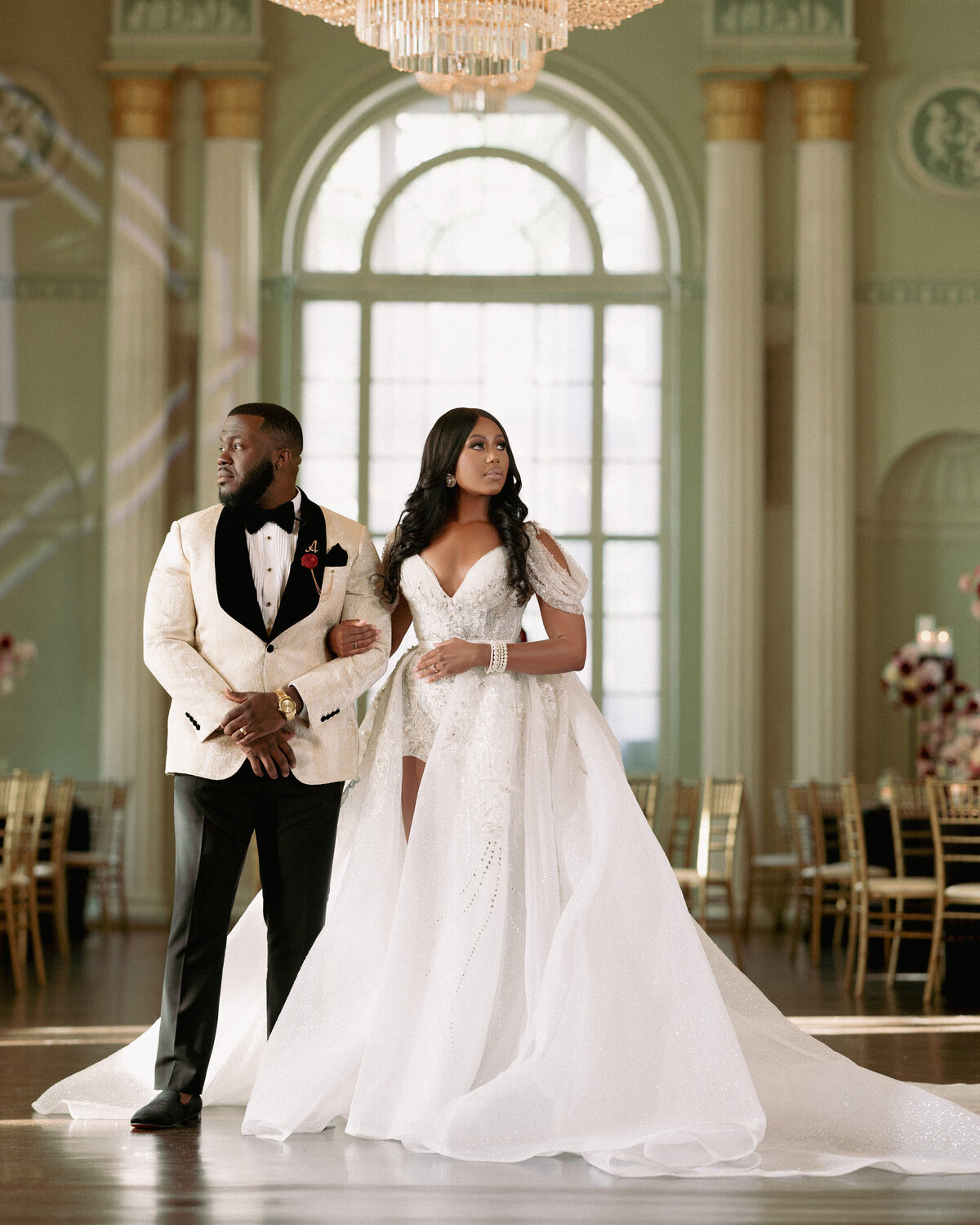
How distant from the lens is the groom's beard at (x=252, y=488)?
3895 millimetres

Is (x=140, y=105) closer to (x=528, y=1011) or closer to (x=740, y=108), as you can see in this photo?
(x=740, y=108)

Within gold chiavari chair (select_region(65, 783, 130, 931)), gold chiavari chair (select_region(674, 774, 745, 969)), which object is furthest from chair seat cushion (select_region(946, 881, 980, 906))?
gold chiavari chair (select_region(65, 783, 130, 931))

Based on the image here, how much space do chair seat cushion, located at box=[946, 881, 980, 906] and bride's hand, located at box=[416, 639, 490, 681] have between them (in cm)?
384

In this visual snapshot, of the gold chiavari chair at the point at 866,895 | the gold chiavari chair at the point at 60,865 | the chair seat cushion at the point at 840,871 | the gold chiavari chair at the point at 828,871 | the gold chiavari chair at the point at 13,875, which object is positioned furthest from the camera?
the gold chiavari chair at the point at 60,865

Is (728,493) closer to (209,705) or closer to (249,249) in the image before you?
(249,249)

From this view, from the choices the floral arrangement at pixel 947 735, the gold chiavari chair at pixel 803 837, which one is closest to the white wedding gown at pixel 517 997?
the gold chiavari chair at pixel 803 837

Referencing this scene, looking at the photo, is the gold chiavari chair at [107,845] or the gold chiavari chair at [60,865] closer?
the gold chiavari chair at [60,865]

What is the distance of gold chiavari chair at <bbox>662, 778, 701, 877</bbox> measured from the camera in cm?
930

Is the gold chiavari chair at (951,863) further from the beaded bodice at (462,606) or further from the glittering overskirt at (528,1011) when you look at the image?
the beaded bodice at (462,606)

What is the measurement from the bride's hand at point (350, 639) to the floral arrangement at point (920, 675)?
21.9 ft

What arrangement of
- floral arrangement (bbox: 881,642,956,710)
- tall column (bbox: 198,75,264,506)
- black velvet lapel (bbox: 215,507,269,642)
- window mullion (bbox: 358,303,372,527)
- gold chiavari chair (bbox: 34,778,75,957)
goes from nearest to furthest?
black velvet lapel (bbox: 215,507,269,642), gold chiavari chair (bbox: 34,778,75,957), floral arrangement (bbox: 881,642,956,710), tall column (bbox: 198,75,264,506), window mullion (bbox: 358,303,372,527)

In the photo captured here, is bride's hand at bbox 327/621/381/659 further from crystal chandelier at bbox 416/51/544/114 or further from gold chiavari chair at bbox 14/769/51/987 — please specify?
gold chiavari chair at bbox 14/769/51/987

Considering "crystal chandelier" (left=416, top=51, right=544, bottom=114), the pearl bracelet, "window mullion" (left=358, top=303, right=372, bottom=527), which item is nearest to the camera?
the pearl bracelet

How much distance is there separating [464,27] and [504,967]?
4.04m
